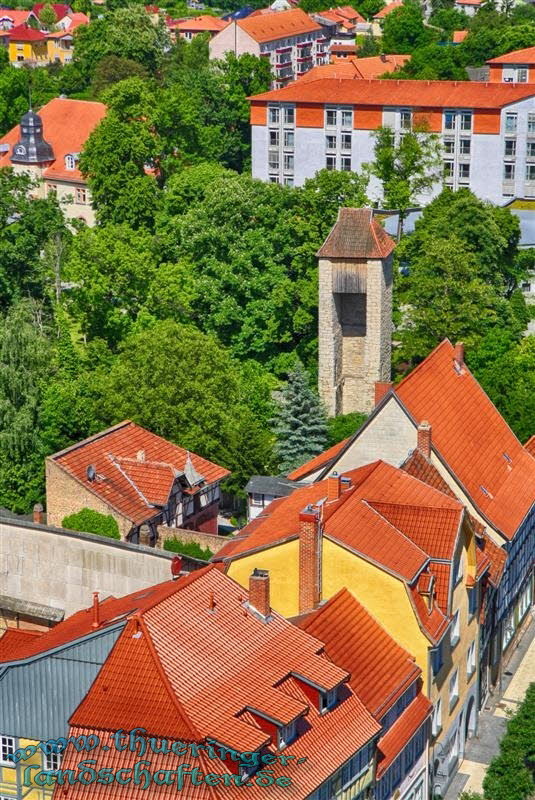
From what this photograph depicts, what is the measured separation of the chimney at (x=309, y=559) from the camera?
1709 inches

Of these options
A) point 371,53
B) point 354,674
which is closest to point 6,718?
point 354,674

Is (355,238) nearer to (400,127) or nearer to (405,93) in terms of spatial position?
(400,127)

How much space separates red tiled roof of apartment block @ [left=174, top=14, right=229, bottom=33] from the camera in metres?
168

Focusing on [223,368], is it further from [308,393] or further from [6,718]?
[6,718]

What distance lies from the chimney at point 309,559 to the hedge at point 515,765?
680cm

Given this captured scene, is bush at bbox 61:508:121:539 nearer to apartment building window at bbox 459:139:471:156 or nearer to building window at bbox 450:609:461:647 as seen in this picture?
building window at bbox 450:609:461:647

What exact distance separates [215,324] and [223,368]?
973cm

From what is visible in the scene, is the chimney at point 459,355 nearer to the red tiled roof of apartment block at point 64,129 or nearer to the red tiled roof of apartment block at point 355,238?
the red tiled roof of apartment block at point 355,238

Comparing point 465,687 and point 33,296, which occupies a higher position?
point 33,296

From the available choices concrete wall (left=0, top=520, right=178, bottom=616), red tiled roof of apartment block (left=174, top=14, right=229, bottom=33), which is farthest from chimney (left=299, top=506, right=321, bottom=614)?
red tiled roof of apartment block (left=174, top=14, right=229, bottom=33)

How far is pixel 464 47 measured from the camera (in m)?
130

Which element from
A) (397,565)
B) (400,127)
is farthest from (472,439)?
(400,127)

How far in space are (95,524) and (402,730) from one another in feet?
61.4

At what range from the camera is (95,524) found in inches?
2274
